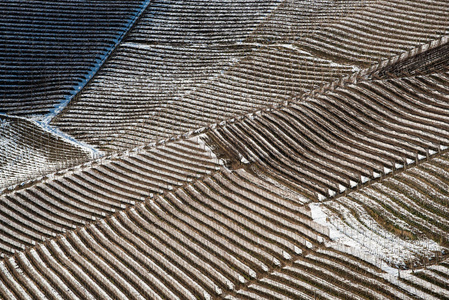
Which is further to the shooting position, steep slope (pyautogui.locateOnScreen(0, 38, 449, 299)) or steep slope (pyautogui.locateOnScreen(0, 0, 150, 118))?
steep slope (pyautogui.locateOnScreen(0, 0, 150, 118))

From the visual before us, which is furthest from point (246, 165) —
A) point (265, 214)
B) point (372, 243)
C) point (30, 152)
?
point (30, 152)

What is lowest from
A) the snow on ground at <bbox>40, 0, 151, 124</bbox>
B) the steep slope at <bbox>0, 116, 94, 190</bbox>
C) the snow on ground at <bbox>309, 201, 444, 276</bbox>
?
the snow on ground at <bbox>309, 201, 444, 276</bbox>

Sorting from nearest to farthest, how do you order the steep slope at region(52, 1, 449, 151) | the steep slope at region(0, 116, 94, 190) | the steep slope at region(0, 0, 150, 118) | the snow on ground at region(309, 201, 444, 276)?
the snow on ground at region(309, 201, 444, 276), the steep slope at region(0, 116, 94, 190), the steep slope at region(52, 1, 449, 151), the steep slope at region(0, 0, 150, 118)

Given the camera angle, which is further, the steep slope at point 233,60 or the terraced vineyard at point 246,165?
the steep slope at point 233,60

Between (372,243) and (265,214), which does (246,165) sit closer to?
(265,214)

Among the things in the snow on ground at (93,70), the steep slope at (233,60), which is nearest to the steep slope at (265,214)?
the steep slope at (233,60)

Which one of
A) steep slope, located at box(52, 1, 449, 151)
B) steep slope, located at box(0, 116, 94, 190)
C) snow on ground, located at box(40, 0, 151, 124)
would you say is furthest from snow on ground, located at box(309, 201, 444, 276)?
snow on ground, located at box(40, 0, 151, 124)

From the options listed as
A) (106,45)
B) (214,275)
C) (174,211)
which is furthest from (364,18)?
(214,275)

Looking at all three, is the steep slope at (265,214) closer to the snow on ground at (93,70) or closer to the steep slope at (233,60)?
the steep slope at (233,60)

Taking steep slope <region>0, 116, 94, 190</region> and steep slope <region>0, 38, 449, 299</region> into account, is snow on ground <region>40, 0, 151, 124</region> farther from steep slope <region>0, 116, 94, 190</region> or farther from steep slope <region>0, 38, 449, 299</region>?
steep slope <region>0, 38, 449, 299</region>

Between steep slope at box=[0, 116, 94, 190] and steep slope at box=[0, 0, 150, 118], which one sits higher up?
steep slope at box=[0, 0, 150, 118]
